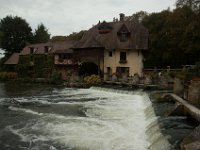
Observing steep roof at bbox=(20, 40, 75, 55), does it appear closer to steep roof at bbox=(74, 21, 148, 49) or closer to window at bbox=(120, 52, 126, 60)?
steep roof at bbox=(74, 21, 148, 49)

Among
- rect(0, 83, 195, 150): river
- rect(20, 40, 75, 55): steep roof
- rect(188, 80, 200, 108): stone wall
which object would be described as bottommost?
rect(0, 83, 195, 150): river

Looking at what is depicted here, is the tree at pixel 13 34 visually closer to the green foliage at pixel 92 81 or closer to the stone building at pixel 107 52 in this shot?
the stone building at pixel 107 52

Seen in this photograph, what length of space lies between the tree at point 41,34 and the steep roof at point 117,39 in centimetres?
2285

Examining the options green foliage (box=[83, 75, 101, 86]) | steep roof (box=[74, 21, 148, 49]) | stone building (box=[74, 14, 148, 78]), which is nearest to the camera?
green foliage (box=[83, 75, 101, 86])

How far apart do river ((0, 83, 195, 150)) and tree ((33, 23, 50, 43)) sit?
134 ft

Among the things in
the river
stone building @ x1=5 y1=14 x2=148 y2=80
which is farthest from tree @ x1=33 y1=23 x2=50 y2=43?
the river

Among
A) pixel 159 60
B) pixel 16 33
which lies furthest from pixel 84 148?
pixel 16 33

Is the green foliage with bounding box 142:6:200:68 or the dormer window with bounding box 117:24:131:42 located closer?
the green foliage with bounding box 142:6:200:68

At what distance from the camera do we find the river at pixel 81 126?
1343 centimetres

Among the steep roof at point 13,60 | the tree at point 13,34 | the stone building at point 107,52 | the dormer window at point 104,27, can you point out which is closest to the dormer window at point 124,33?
the stone building at point 107,52

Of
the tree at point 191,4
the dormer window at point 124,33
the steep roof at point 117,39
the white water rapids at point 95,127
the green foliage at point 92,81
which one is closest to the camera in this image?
the white water rapids at point 95,127

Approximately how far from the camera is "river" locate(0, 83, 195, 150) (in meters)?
13.4

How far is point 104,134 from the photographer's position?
14922 millimetres

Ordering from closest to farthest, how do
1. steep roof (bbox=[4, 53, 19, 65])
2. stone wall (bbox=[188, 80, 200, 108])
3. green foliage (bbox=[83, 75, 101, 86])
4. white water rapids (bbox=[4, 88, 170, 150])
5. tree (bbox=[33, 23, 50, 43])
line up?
1. white water rapids (bbox=[4, 88, 170, 150])
2. stone wall (bbox=[188, 80, 200, 108])
3. green foliage (bbox=[83, 75, 101, 86])
4. steep roof (bbox=[4, 53, 19, 65])
5. tree (bbox=[33, 23, 50, 43])
